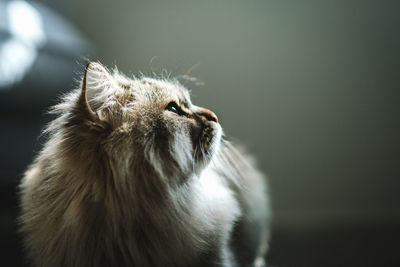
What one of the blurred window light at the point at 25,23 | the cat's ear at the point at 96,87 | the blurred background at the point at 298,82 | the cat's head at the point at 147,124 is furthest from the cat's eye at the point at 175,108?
the blurred window light at the point at 25,23

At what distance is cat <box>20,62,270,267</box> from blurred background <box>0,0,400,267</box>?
0.63m

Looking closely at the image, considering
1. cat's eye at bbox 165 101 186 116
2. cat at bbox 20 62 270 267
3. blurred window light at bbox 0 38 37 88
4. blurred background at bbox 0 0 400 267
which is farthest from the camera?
blurred background at bbox 0 0 400 267

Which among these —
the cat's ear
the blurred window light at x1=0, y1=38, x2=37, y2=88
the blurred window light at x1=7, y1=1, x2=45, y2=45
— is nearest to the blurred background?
the blurred window light at x1=7, y1=1, x2=45, y2=45

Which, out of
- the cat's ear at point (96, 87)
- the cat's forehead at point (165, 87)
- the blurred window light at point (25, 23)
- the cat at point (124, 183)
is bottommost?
the cat at point (124, 183)

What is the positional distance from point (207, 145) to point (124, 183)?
196 millimetres

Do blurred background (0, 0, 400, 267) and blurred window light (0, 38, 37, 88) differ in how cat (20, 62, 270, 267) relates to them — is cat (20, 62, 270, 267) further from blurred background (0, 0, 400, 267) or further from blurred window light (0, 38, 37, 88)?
blurred background (0, 0, 400, 267)

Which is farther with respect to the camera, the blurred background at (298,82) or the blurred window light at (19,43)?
the blurred background at (298,82)

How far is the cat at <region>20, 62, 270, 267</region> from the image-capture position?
614 mm

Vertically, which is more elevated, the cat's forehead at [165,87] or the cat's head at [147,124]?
the cat's forehead at [165,87]

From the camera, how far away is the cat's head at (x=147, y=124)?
63cm

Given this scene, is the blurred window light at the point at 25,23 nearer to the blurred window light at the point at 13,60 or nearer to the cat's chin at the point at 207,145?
the blurred window light at the point at 13,60

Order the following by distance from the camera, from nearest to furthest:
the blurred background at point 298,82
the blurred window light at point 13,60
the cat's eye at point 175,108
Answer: the cat's eye at point 175,108
the blurred window light at point 13,60
the blurred background at point 298,82

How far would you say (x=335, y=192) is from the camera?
5.65ft

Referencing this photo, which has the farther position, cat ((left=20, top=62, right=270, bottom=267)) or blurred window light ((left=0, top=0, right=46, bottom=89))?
blurred window light ((left=0, top=0, right=46, bottom=89))
